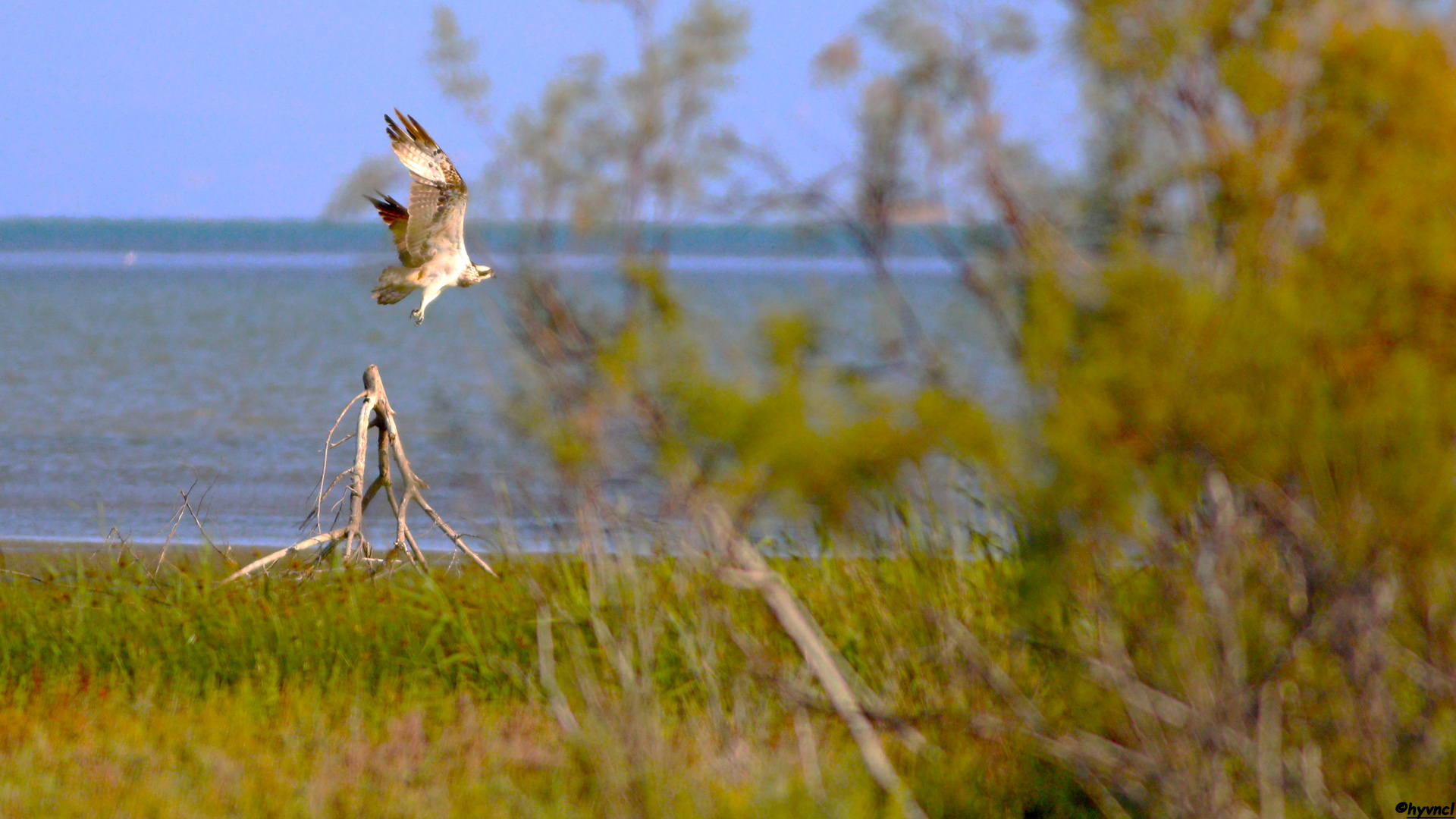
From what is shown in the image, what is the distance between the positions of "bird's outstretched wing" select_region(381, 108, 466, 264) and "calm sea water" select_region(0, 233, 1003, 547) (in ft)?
1.00

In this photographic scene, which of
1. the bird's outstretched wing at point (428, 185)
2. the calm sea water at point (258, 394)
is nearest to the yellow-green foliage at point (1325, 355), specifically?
the calm sea water at point (258, 394)

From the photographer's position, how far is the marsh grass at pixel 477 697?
Answer: 3533mm

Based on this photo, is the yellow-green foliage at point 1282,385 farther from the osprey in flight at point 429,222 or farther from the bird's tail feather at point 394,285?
the bird's tail feather at point 394,285

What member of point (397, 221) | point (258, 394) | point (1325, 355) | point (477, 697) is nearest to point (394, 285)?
point (397, 221)

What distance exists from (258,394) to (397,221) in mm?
16443

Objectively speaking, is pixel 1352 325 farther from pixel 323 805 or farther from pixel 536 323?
pixel 323 805

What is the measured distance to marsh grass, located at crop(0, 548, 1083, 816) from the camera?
3.53 metres

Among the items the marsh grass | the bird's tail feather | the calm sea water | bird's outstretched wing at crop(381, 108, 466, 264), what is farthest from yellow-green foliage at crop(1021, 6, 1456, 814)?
the bird's tail feather

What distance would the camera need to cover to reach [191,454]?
1527 centimetres

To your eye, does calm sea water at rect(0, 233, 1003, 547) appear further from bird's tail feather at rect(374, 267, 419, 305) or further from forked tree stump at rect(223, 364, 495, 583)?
forked tree stump at rect(223, 364, 495, 583)

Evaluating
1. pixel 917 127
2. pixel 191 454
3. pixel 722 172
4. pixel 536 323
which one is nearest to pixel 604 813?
pixel 536 323

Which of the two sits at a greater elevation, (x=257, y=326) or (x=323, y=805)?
(x=323, y=805)

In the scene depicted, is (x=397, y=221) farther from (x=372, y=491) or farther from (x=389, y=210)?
(x=372, y=491)

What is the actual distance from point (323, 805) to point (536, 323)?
61.3 inches
